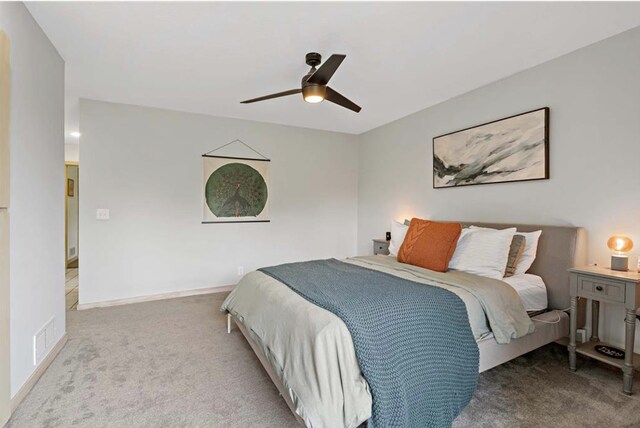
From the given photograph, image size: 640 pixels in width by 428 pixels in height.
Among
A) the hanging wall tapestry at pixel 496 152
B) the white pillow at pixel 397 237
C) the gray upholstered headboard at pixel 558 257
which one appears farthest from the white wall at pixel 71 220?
the gray upholstered headboard at pixel 558 257

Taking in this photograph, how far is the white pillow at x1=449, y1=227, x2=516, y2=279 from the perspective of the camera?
250cm

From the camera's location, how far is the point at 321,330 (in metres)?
1.53

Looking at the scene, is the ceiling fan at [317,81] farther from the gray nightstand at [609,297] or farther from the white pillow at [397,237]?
the gray nightstand at [609,297]

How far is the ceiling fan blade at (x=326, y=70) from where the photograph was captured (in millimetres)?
2006

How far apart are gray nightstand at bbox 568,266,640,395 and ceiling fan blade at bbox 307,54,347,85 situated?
218 centimetres

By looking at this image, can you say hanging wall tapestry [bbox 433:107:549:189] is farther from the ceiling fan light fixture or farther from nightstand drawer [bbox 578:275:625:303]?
the ceiling fan light fixture

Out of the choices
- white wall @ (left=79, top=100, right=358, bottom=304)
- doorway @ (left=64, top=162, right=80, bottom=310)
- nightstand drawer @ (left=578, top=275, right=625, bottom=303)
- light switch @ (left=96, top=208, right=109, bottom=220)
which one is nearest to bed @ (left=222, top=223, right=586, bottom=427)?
nightstand drawer @ (left=578, top=275, right=625, bottom=303)

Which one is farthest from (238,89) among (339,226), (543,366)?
(543,366)

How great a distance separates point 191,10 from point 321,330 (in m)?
2.11

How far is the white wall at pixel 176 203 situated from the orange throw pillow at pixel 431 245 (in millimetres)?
2222

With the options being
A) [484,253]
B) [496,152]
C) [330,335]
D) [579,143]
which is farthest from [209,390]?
[579,143]

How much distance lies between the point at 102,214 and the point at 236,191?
5.23ft

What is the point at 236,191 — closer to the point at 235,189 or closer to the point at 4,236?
the point at 235,189

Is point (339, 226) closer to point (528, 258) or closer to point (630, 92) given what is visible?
point (528, 258)
